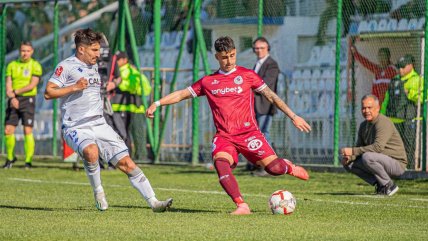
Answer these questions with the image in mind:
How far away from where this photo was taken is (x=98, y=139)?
12.0 m

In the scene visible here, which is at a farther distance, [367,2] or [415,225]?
[367,2]

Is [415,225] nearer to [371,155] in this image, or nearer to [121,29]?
[371,155]

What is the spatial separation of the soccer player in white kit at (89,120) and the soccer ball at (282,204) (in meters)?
1.29

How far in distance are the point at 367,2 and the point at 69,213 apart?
9.35m

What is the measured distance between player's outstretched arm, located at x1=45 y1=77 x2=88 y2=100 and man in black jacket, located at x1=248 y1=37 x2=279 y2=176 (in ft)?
22.3

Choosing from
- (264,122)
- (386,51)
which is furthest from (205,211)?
(386,51)

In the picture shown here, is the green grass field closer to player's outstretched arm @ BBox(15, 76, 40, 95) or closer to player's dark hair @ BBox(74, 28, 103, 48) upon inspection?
player's dark hair @ BBox(74, 28, 103, 48)

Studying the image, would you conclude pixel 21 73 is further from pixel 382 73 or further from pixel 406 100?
pixel 406 100

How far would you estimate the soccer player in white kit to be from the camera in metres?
11.8

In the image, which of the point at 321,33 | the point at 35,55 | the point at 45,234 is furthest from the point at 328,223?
the point at 35,55

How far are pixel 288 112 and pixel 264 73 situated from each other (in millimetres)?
6518

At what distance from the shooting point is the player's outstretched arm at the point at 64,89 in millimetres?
11531

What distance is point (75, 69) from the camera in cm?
1199

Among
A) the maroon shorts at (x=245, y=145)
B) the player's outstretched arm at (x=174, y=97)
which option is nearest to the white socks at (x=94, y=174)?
the player's outstretched arm at (x=174, y=97)
